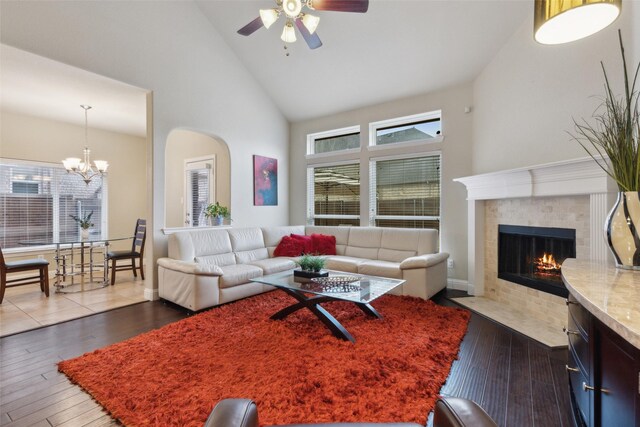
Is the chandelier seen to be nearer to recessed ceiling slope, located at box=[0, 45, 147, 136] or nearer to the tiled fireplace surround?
recessed ceiling slope, located at box=[0, 45, 147, 136]

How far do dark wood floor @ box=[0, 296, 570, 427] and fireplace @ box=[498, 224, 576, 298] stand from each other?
2.45ft

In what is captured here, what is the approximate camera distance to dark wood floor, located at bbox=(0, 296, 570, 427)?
5.65 ft

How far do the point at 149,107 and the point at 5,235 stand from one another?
3.55 metres

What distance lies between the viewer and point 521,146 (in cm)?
342

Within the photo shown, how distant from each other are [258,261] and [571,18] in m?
3.99

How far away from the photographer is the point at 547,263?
10.7ft

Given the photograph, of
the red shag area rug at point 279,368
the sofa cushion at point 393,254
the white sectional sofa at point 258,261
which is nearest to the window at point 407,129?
the white sectional sofa at point 258,261

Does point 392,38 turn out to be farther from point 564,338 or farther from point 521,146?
point 564,338

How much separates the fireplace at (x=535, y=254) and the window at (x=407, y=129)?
1.83 m

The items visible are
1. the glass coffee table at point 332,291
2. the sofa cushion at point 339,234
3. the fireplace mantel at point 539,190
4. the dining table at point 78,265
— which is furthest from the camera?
the sofa cushion at point 339,234

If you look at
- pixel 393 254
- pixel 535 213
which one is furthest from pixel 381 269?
pixel 535 213

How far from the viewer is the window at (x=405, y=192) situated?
4750 millimetres

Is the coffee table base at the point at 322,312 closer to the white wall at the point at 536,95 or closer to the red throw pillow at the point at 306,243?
the red throw pillow at the point at 306,243

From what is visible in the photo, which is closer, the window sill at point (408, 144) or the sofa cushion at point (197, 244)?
the sofa cushion at point (197, 244)
